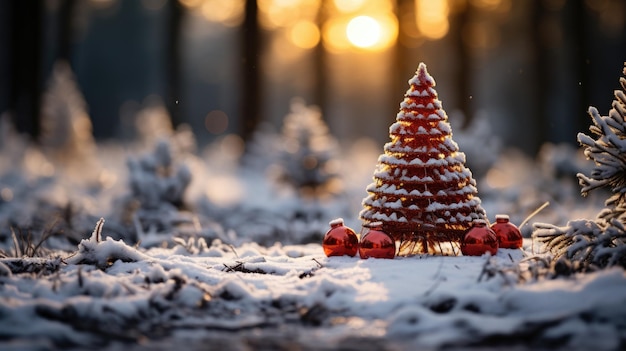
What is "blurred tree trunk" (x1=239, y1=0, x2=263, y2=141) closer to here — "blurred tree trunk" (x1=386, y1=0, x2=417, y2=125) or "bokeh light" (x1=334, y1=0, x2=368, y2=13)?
"blurred tree trunk" (x1=386, y1=0, x2=417, y2=125)

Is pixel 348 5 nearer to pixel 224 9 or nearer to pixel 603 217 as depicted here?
pixel 224 9

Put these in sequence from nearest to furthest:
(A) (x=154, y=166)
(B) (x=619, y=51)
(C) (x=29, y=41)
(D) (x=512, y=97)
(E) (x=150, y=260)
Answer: (E) (x=150, y=260) < (A) (x=154, y=166) < (C) (x=29, y=41) < (B) (x=619, y=51) < (D) (x=512, y=97)

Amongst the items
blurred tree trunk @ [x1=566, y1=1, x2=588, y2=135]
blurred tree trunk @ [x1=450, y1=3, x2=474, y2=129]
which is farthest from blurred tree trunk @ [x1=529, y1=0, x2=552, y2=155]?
blurred tree trunk @ [x1=450, y1=3, x2=474, y2=129]

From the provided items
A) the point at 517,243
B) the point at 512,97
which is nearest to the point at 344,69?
the point at 512,97

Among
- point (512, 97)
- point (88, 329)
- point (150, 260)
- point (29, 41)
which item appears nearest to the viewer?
point (88, 329)

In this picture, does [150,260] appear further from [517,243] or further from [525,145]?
[525,145]

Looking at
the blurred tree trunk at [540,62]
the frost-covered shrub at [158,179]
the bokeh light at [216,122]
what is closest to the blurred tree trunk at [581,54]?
the blurred tree trunk at [540,62]

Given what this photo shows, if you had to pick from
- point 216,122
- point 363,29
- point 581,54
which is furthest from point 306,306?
point 216,122
